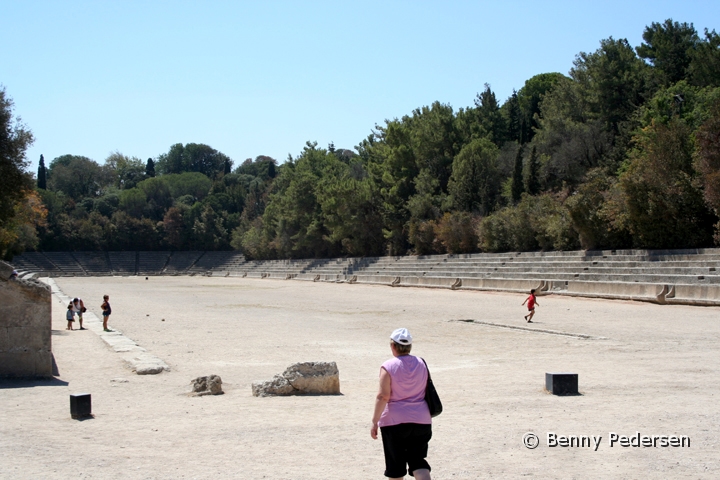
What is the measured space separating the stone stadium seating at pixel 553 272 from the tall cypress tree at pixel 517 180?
228 inches

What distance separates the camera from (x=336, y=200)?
68.2m

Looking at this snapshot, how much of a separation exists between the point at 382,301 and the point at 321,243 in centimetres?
4691

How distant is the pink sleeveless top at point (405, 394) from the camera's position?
5059mm

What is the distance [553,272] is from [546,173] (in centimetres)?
1386

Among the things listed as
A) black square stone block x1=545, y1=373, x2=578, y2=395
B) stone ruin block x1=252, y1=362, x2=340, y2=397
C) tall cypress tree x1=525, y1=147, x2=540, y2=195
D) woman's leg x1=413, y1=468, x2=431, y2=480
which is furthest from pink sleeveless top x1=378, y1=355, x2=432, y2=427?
tall cypress tree x1=525, y1=147, x2=540, y2=195

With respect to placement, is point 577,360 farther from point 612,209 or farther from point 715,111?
point 612,209

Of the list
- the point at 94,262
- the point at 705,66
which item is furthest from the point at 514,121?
the point at 94,262

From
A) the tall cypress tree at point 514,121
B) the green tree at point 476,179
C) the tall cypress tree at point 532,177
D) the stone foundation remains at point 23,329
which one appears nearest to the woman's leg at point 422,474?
the stone foundation remains at point 23,329

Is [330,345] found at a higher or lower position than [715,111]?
lower

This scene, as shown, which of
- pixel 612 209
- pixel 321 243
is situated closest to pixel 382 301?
pixel 612 209

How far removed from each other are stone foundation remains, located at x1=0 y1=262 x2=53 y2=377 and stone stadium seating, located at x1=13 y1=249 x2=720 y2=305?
764 inches

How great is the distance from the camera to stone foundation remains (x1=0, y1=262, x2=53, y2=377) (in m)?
12.1

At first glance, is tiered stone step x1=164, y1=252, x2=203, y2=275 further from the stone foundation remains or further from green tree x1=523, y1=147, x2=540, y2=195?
the stone foundation remains

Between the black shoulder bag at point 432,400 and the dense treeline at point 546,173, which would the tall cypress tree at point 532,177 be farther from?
the black shoulder bag at point 432,400
